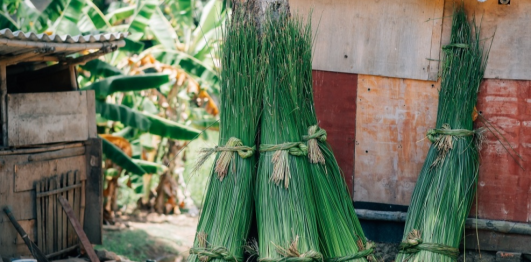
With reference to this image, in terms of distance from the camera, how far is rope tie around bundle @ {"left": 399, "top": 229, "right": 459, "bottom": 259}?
4039 millimetres

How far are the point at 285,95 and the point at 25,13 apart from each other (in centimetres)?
578

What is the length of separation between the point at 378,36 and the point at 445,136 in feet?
2.91

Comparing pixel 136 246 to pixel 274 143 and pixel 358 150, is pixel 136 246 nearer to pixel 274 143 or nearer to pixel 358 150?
pixel 358 150

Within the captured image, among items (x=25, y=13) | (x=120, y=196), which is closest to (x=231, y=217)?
(x=25, y=13)

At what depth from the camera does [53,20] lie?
856 cm

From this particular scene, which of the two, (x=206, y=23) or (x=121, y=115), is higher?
(x=206, y=23)

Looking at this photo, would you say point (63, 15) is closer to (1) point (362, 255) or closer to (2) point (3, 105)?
(2) point (3, 105)

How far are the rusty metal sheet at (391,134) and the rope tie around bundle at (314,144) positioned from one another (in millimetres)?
1172

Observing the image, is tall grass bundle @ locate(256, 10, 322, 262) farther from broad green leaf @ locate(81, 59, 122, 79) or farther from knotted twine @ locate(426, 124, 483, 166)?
broad green leaf @ locate(81, 59, 122, 79)

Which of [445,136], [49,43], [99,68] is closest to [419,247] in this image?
[445,136]

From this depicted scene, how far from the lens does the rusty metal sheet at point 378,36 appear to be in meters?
4.53

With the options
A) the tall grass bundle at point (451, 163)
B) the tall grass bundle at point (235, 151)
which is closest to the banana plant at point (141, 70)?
the tall grass bundle at point (451, 163)

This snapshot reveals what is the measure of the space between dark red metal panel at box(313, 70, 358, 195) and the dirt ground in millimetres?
2879

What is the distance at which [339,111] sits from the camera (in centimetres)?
477
